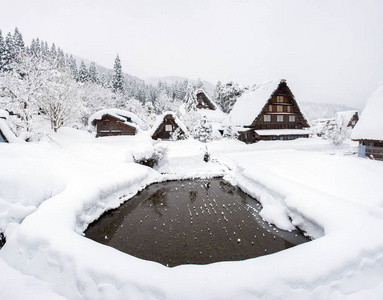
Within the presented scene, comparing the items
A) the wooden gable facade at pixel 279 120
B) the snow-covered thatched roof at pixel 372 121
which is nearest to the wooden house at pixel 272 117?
the wooden gable facade at pixel 279 120

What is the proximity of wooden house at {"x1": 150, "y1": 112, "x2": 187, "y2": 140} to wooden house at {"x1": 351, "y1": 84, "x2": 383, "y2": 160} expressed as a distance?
715 inches

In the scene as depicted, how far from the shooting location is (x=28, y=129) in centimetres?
1575

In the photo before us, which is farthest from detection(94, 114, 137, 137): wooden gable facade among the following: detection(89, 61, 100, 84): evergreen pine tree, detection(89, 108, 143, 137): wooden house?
detection(89, 61, 100, 84): evergreen pine tree

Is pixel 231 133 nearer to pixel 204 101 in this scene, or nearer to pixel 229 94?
pixel 204 101

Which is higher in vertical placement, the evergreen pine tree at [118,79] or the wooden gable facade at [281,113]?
the evergreen pine tree at [118,79]

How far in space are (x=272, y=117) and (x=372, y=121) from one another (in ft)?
43.2

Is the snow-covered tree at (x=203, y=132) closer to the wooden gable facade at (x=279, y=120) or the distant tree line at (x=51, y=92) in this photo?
the wooden gable facade at (x=279, y=120)

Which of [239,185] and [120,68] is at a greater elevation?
[120,68]

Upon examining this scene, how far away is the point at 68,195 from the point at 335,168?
12664 millimetres

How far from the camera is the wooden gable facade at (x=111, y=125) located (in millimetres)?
25484

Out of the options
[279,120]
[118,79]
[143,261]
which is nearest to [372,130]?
[279,120]

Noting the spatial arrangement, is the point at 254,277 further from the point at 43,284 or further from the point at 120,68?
the point at 120,68

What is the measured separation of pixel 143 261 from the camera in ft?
11.1

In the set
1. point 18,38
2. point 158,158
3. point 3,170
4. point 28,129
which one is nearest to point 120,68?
point 18,38
